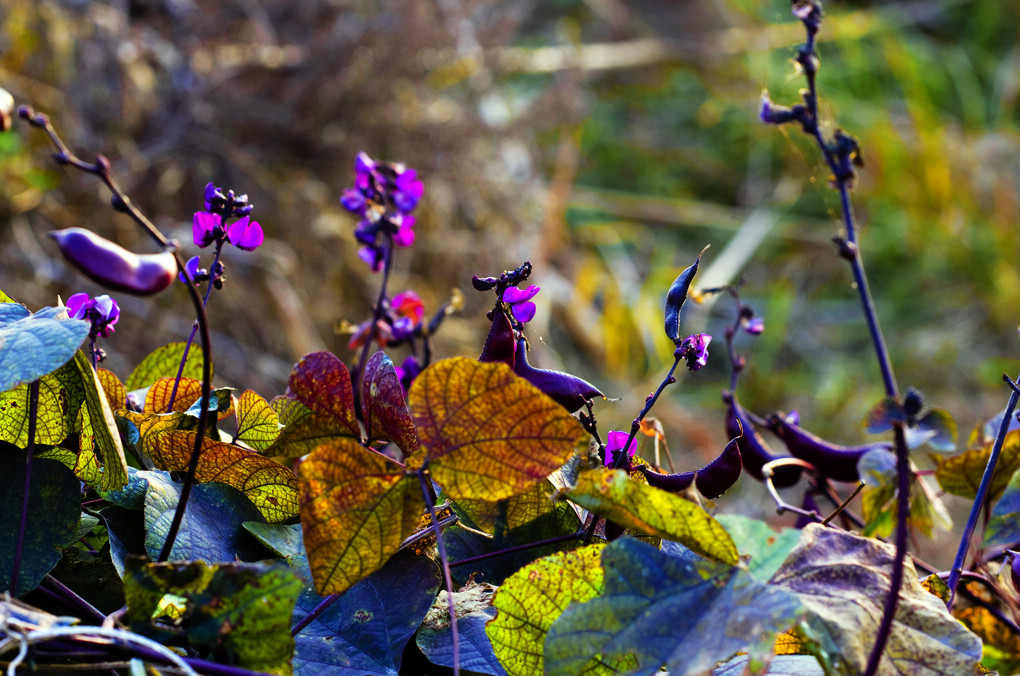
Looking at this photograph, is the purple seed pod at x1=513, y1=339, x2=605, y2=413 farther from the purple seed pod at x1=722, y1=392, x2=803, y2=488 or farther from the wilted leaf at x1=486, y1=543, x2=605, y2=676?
the purple seed pod at x1=722, y1=392, x2=803, y2=488

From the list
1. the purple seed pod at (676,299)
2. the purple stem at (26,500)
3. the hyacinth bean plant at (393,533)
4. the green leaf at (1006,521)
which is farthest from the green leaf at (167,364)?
the green leaf at (1006,521)

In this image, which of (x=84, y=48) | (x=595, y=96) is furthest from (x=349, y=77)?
(x=595, y=96)

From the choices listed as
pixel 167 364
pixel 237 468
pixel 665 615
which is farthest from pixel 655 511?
pixel 167 364

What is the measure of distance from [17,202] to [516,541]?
126 cm

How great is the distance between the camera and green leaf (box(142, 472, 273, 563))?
0.28m

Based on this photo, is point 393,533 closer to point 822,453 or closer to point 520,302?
point 520,302

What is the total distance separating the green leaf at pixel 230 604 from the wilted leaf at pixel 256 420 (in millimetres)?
96

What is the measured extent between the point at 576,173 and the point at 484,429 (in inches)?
108

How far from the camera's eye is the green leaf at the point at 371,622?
0.28 meters

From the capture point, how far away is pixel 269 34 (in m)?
1.68

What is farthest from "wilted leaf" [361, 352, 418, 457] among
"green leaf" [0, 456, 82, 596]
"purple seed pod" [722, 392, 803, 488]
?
"purple seed pod" [722, 392, 803, 488]

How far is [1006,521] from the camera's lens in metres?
0.35

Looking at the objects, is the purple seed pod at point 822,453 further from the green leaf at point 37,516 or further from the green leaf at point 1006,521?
the green leaf at point 37,516

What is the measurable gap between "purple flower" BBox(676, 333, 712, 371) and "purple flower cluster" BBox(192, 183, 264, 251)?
6.9 inches
